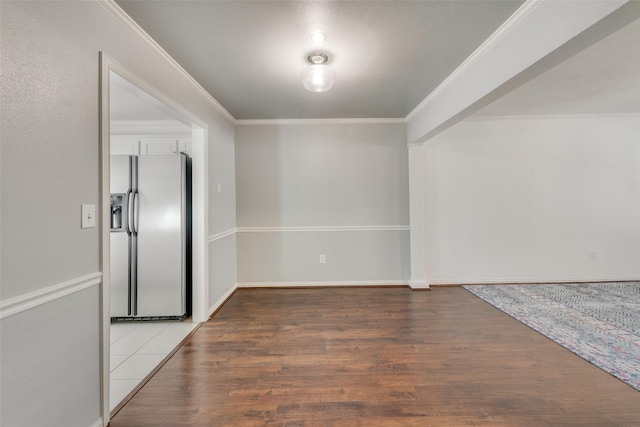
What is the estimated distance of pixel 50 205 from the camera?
49.0 inches

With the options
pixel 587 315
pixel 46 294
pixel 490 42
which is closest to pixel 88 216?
pixel 46 294

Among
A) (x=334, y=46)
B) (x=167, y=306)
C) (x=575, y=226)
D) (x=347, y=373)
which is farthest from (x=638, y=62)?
(x=167, y=306)

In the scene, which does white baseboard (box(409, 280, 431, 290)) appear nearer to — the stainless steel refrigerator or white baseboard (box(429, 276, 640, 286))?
white baseboard (box(429, 276, 640, 286))

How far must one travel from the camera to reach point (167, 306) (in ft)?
9.61

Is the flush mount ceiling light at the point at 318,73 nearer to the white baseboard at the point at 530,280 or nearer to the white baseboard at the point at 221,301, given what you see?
the white baseboard at the point at 221,301

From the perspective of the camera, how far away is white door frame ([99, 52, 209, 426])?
1527mm

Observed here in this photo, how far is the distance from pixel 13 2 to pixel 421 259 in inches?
165

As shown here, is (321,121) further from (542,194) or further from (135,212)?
(542,194)

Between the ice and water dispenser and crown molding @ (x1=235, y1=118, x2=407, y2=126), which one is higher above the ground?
crown molding @ (x1=235, y1=118, x2=407, y2=126)

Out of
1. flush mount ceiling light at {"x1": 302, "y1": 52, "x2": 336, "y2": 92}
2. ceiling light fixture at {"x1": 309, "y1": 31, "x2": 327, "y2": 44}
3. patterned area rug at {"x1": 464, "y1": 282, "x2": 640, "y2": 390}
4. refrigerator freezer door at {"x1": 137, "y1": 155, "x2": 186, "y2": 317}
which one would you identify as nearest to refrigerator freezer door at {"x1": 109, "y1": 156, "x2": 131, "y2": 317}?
refrigerator freezer door at {"x1": 137, "y1": 155, "x2": 186, "y2": 317}

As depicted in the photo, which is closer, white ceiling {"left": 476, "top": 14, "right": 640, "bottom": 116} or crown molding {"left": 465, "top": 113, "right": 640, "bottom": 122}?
white ceiling {"left": 476, "top": 14, "right": 640, "bottom": 116}

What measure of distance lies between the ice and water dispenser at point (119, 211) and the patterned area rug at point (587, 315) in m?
4.36

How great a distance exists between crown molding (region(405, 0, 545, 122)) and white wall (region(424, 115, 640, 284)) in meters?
1.32

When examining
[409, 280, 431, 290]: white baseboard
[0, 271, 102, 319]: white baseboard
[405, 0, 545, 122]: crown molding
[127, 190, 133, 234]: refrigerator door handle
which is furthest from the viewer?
[409, 280, 431, 290]: white baseboard
